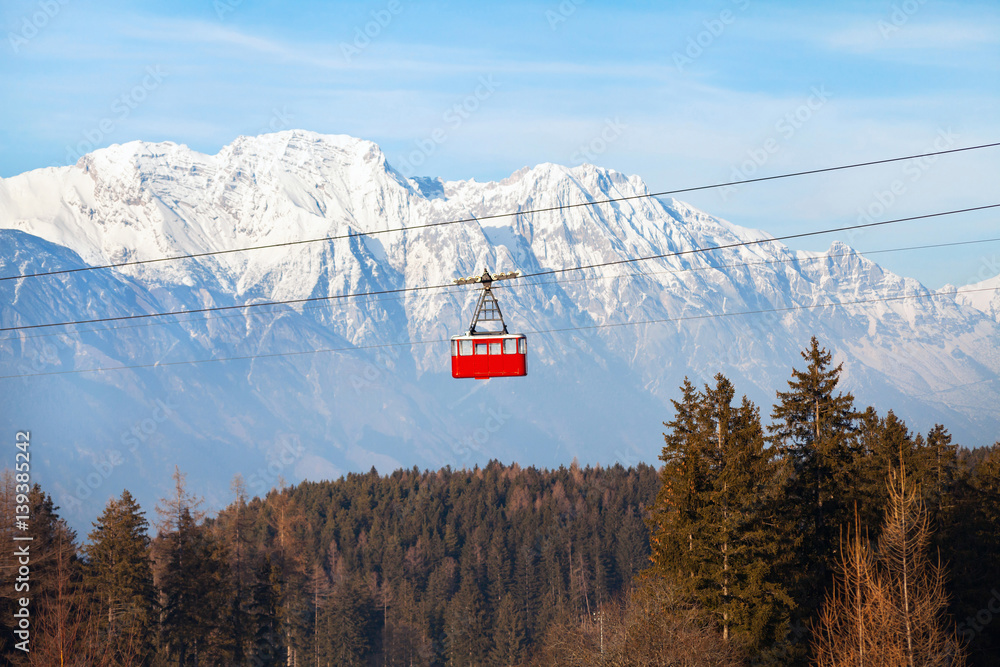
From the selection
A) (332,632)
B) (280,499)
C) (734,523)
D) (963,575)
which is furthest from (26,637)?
Result: (280,499)

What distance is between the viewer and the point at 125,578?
68562mm

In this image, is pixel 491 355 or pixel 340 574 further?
pixel 340 574

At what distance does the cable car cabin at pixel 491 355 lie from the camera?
31062 millimetres

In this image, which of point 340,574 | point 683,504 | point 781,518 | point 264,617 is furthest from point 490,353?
point 340,574

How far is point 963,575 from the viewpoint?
54500 millimetres

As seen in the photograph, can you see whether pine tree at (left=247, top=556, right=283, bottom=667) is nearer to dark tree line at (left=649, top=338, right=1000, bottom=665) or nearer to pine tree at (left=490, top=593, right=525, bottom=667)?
dark tree line at (left=649, top=338, right=1000, bottom=665)

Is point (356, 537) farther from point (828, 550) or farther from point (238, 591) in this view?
point (828, 550)

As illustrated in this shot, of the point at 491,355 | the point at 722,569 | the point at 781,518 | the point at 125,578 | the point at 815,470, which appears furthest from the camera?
the point at 125,578

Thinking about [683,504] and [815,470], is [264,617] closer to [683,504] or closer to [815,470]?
[683,504]

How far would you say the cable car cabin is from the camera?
31062 mm

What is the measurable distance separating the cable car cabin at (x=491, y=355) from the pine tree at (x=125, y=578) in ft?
147

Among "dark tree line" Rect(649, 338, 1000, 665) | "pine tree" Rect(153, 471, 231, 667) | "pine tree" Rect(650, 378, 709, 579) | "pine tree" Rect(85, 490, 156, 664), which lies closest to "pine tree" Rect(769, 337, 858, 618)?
"dark tree line" Rect(649, 338, 1000, 665)

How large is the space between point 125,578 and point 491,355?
48.6 metres

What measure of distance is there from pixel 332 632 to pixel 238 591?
176 feet
